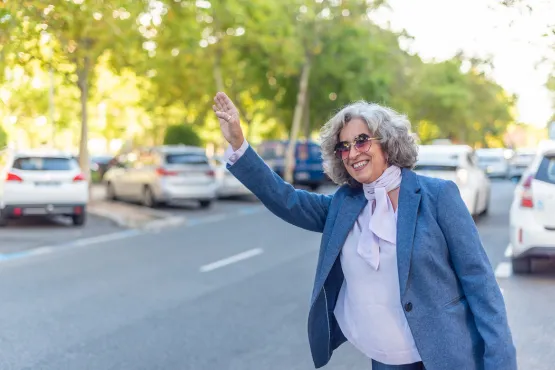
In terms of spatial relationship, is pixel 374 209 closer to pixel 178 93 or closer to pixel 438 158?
pixel 438 158

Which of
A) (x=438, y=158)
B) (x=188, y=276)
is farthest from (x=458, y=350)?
(x=438, y=158)

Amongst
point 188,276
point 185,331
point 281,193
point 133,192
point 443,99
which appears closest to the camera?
point 281,193

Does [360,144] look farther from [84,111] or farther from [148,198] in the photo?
[84,111]

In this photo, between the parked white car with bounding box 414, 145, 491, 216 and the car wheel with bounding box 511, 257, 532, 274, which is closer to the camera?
the car wheel with bounding box 511, 257, 532, 274

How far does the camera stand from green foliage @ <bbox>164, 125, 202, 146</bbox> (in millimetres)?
37062

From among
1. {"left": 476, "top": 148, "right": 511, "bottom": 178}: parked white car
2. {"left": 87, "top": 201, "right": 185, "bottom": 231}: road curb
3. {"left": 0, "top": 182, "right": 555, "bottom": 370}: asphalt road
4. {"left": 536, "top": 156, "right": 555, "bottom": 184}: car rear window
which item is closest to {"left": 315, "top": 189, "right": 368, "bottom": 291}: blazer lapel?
{"left": 0, "top": 182, "right": 555, "bottom": 370}: asphalt road

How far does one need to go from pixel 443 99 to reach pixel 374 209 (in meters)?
56.4

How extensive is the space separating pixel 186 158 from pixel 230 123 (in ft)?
67.4

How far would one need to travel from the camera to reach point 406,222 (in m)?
2.95

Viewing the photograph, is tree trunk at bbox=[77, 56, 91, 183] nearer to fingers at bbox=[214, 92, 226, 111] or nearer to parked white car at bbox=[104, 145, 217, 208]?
parked white car at bbox=[104, 145, 217, 208]

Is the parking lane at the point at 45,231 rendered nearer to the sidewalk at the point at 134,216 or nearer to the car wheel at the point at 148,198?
the sidewalk at the point at 134,216

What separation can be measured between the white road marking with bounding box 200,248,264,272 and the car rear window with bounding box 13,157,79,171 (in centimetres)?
607

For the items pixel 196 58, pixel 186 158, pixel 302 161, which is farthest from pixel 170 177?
pixel 302 161

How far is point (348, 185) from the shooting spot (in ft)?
10.8
